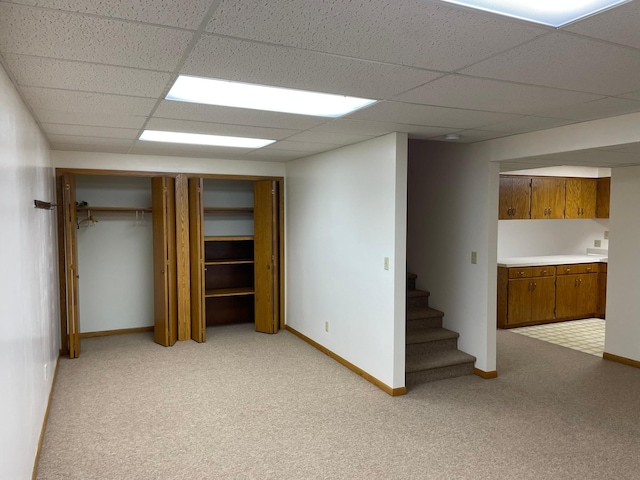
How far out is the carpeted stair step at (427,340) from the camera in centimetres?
461

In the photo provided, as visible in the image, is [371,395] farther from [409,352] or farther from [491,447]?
[491,447]

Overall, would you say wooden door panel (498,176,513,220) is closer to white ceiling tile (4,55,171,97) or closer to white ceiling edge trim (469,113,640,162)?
white ceiling edge trim (469,113,640,162)

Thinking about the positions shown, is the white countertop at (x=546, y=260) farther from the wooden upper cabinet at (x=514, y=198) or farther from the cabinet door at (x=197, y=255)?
the cabinet door at (x=197, y=255)

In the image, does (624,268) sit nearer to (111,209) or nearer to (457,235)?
(457,235)

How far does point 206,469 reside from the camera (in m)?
2.86

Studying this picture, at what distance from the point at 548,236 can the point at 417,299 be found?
3437 millimetres

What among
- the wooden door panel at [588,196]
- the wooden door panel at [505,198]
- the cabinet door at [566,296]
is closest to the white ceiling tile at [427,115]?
the wooden door panel at [505,198]

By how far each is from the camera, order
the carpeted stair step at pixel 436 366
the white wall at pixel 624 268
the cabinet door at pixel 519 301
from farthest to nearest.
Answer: the cabinet door at pixel 519 301
the white wall at pixel 624 268
the carpeted stair step at pixel 436 366

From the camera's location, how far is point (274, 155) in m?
5.36

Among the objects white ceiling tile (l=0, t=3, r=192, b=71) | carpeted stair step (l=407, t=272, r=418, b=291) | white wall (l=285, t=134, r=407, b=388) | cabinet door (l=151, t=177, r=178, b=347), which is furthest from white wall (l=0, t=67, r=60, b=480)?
carpeted stair step (l=407, t=272, r=418, b=291)

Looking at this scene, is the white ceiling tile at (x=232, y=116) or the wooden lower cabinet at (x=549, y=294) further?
the wooden lower cabinet at (x=549, y=294)

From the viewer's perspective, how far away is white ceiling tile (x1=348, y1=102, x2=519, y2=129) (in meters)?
2.96

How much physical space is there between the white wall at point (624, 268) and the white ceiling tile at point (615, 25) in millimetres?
3620

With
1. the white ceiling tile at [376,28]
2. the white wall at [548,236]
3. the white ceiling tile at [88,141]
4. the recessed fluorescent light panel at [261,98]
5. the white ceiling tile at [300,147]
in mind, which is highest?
the recessed fluorescent light panel at [261,98]
